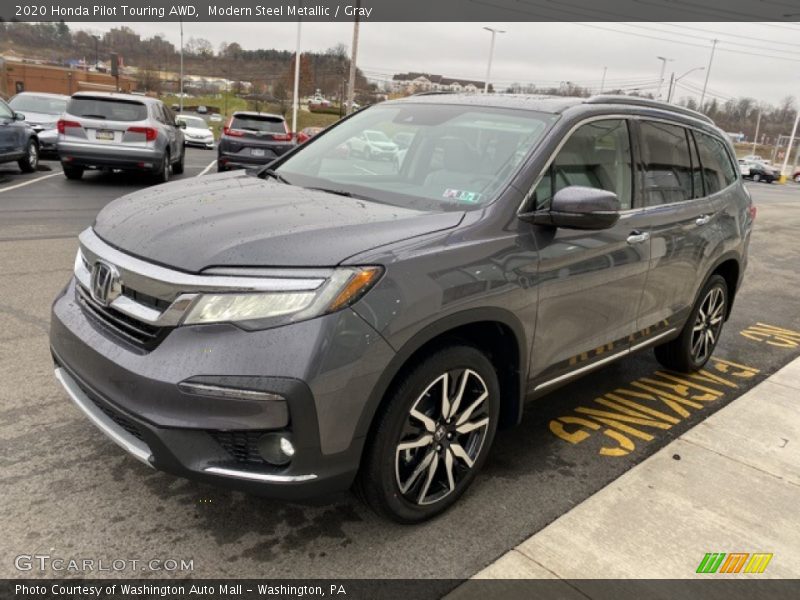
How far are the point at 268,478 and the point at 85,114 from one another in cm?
1194

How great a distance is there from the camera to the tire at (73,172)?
12.9m

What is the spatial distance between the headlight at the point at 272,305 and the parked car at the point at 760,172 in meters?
52.5

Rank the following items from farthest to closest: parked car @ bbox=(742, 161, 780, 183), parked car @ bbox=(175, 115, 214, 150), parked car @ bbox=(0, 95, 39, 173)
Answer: parked car @ bbox=(742, 161, 780, 183) < parked car @ bbox=(175, 115, 214, 150) < parked car @ bbox=(0, 95, 39, 173)

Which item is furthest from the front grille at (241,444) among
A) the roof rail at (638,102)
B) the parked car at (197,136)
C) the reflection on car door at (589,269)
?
the parked car at (197,136)

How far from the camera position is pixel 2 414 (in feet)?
11.1

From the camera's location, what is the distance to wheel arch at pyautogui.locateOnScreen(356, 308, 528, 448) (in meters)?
2.37

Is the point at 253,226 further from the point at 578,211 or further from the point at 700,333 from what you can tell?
the point at 700,333

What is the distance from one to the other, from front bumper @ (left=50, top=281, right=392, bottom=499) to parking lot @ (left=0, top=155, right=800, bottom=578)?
0.76 ft

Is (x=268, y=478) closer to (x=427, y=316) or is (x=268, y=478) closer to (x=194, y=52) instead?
(x=427, y=316)

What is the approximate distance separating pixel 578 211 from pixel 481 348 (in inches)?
29.3

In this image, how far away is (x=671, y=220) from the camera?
390 cm

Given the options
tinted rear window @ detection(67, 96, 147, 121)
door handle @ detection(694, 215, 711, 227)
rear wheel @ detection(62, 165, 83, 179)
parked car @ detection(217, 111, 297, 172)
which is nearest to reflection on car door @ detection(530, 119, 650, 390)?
door handle @ detection(694, 215, 711, 227)

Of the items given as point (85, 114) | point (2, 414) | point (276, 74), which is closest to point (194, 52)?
point (276, 74)

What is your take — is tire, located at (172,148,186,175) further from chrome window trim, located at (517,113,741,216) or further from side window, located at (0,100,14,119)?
chrome window trim, located at (517,113,741,216)
